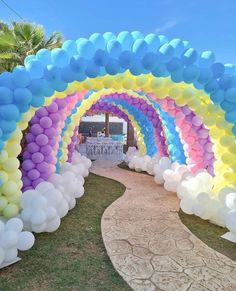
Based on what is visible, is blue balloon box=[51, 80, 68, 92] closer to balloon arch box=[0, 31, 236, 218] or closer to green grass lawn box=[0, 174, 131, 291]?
balloon arch box=[0, 31, 236, 218]

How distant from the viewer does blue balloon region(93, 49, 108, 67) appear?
372 cm

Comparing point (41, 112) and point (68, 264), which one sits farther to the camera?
point (41, 112)

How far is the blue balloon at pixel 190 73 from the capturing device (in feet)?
13.0

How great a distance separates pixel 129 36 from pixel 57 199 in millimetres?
2767

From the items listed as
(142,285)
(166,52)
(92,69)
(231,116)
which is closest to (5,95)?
(92,69)

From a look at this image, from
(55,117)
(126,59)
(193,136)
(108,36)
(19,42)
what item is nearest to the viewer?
(126,59)

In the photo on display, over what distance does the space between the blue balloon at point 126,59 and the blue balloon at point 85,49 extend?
0.39m

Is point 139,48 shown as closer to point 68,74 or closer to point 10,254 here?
point 68,74

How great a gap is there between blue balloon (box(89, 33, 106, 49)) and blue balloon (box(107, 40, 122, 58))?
0.52 ft

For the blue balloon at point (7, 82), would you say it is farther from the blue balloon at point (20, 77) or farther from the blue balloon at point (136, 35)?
the blue balloon at point (136, 35)

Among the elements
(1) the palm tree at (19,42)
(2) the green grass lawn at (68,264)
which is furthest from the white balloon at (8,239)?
(1) the palm tree at (19,42)

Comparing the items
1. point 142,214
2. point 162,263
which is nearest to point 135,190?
point 142,214

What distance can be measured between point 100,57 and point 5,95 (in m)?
1.30

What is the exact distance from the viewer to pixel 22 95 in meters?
3.81
